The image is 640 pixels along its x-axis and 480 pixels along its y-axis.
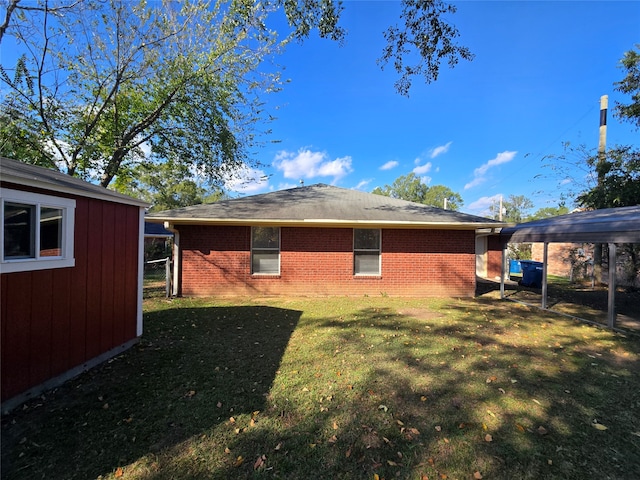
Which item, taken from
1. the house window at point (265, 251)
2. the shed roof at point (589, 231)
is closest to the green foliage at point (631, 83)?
the shed roof at point (589, 231)

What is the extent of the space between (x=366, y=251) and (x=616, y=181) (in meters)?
10.7

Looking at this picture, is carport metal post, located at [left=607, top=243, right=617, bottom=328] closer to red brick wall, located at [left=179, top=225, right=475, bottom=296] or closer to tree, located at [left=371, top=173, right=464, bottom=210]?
red brick wall, located at [left=179, top=225, right=475, bottom=296]

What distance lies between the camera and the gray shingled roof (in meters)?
8.77

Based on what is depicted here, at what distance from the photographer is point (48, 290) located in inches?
135

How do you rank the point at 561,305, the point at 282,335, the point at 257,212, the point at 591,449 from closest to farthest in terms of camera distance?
the point at 591,449 → the point at 282,335 → the point at 561,305 → the point at 257,212

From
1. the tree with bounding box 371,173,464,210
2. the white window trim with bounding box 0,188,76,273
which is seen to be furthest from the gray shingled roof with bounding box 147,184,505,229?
the tree with bounding box 371,173,464,210

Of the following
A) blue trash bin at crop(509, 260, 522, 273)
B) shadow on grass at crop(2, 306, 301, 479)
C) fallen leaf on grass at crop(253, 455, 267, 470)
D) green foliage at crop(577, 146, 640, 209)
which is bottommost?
shadow on grass at crop(2, 306, 301, 479)

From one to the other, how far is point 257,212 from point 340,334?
506cm

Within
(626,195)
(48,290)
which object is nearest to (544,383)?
(48,290)

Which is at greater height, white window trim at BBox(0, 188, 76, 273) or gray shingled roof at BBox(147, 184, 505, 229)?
gray shingled roof at BBox(147, 184, 505, 229)

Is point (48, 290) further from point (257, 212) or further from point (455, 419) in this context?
point (257, 212)

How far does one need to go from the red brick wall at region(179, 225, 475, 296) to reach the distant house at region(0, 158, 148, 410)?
14.2 ft

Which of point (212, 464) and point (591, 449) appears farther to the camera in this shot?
point (591, 449)

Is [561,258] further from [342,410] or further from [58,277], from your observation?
[58,277]
